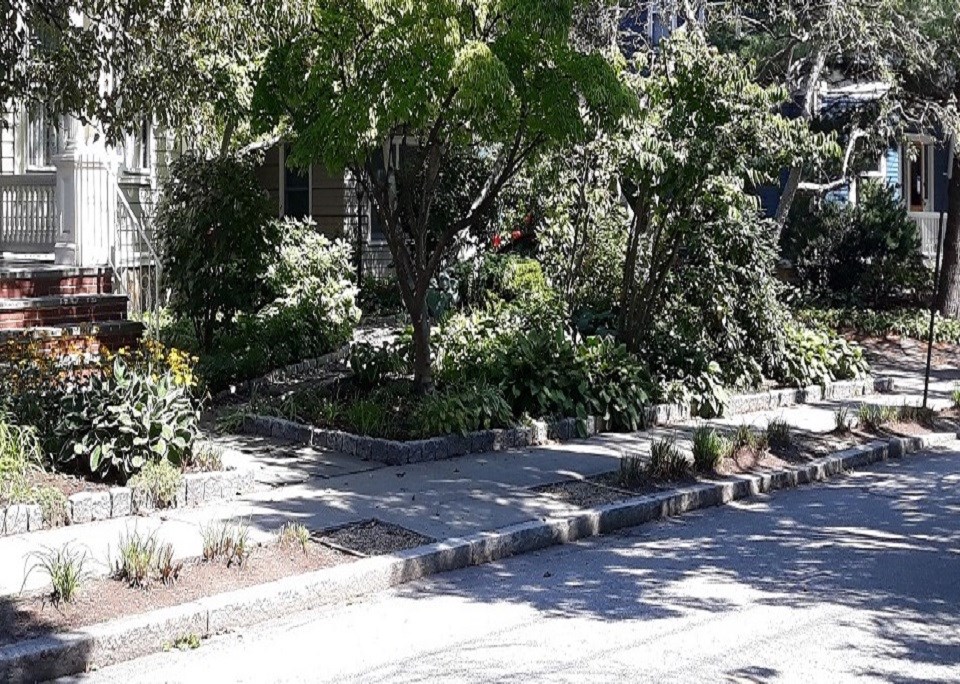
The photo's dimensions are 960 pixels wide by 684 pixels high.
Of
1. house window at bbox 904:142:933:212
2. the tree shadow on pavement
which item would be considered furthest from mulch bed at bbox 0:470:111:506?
house window at bbox 904:142:933:212

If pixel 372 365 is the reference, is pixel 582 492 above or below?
below

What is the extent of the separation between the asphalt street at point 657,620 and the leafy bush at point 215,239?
6.90 m

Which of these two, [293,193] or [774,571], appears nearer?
[774,571]

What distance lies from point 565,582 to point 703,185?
733 cm

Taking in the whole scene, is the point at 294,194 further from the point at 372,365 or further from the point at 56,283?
the point at 372,365

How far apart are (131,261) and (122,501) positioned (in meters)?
9.26

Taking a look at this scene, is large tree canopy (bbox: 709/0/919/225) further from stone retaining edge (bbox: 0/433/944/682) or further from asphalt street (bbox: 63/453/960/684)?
asphalt street (bbox: 63/453/960/684)

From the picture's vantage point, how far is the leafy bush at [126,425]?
9836 mm

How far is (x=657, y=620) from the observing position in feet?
24.8

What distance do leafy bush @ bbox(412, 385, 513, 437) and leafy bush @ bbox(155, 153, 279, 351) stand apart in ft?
11.6

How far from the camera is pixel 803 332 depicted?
691 inches

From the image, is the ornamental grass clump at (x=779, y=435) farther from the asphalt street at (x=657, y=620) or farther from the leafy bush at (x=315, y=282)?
the leafy bush at (x=315, y=282)

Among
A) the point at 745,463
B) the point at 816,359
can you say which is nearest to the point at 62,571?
the point at 745,463

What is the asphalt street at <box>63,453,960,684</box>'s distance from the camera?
663cm
